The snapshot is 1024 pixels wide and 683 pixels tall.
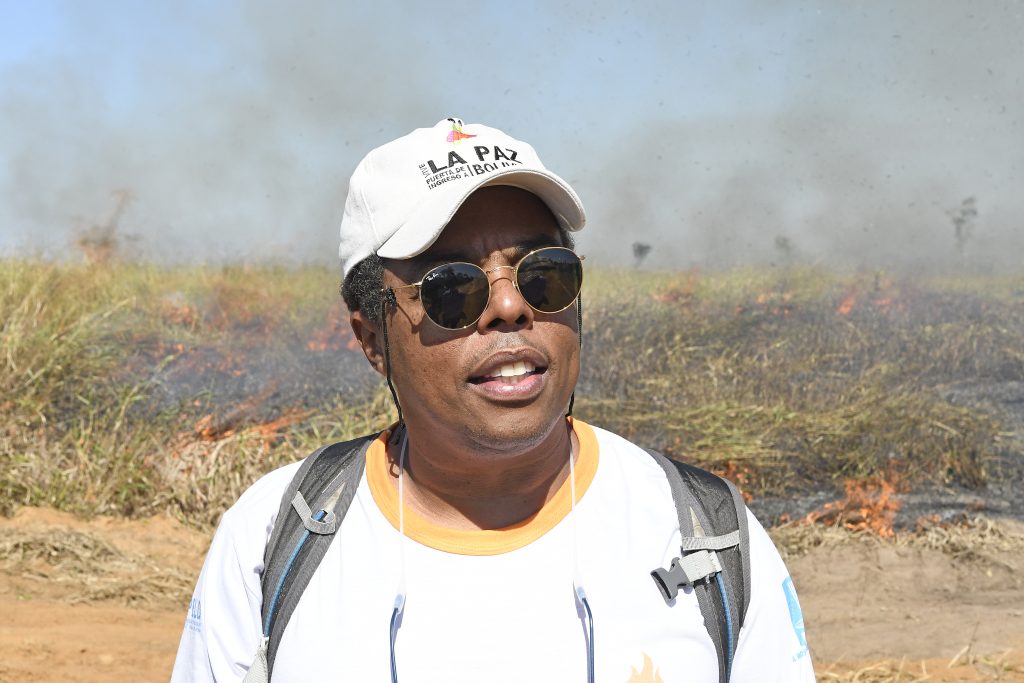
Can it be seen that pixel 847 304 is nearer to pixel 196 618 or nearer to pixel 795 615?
pixel 795 615

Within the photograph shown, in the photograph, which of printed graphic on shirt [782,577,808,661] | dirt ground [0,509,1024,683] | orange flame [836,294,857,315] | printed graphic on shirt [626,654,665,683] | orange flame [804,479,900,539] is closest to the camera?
printed graphic on shirt [626,654,665,683]

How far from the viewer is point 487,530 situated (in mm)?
1727

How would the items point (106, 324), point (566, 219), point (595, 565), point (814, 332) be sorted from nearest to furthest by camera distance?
point (595, 565)
point (566, 219)
point (106, 324)
point (814, 332)

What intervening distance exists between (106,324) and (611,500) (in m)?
7.68

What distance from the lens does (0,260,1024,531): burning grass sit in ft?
21.3

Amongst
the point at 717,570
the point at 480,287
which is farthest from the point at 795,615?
the point at 480,287

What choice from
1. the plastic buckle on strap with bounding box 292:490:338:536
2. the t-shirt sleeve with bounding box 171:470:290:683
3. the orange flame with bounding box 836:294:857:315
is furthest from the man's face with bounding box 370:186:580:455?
the orange flame with bounding box 836:294:857:315

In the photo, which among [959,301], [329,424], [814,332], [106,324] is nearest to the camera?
[329,424]

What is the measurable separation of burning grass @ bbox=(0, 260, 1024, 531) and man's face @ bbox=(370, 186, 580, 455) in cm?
490

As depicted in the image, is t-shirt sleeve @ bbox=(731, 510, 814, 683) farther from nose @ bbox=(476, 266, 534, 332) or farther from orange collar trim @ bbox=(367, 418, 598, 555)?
nose @ bbox=(476, 266, 534, 332)

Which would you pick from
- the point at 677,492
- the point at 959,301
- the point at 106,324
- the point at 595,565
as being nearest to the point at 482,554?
the point at 595,565

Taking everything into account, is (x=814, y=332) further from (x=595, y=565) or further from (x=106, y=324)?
(x=595, y=565)

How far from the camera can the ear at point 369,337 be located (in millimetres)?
1946

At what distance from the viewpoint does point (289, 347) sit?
940 cm
